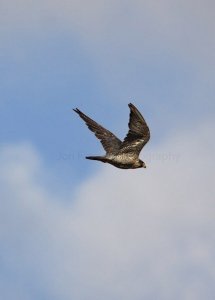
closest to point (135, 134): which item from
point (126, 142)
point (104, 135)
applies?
point (126, 142)

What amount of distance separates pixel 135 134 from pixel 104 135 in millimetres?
3742

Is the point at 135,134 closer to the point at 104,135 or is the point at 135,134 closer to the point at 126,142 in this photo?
the point at 126,142

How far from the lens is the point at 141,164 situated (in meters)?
44.1

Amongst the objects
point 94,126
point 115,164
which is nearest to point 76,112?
point 94,126

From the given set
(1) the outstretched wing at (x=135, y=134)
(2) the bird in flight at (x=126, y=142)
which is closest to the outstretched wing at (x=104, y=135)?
(2) the bird in flight at (x=126, y=142)

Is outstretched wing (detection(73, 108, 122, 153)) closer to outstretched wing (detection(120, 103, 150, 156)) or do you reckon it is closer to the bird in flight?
the bird in flight

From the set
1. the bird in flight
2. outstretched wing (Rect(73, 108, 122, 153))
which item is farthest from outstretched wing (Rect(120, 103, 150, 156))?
outstretched wing (Rect(73, 108, 122, 153))

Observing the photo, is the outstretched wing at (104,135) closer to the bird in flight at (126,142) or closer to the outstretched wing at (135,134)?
the bird in flight at (126,142)

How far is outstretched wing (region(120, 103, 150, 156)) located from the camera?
40812mm

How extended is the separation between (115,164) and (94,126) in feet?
11.0

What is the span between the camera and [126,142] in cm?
4266

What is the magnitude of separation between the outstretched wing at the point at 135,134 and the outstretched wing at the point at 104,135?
98cm

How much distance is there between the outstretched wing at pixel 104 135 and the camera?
1741 inches

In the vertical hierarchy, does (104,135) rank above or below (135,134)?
above
